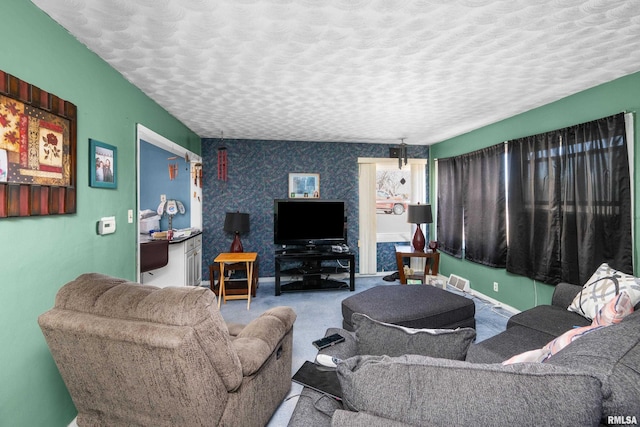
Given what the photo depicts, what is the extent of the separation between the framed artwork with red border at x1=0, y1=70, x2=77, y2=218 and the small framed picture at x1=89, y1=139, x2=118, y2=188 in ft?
0.63

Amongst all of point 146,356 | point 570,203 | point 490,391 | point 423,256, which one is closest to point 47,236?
point 146,356

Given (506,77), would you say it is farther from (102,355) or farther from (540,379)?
(102,355)

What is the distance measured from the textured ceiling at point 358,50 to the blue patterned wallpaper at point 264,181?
62.4 inches

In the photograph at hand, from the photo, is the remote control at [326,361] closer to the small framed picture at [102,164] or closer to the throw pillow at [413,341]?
the throw pillow at [413,341]

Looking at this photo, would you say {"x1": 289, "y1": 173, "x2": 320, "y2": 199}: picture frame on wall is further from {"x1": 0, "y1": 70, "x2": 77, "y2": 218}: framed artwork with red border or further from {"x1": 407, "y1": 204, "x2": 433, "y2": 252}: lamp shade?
{"x1": 0, "y1": 70, "x2": 77, "y2": 218}: framed artwork with red border

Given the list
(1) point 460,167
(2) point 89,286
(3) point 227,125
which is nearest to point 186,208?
(3) point 227,125

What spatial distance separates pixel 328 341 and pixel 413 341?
73cm

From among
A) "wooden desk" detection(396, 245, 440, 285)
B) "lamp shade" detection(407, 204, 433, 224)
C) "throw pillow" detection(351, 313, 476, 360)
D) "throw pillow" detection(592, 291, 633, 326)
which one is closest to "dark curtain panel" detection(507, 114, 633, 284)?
"throw pillow" detection(592, 291, 633, 326)

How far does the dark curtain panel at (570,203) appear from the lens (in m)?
2.50

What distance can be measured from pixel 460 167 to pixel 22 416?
16.5 feet

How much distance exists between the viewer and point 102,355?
126cm

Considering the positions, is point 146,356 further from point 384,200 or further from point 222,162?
point 384,200

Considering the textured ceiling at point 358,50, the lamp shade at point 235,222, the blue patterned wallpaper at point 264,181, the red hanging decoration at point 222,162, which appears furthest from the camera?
the blue patterned wallpaper at point 264,181

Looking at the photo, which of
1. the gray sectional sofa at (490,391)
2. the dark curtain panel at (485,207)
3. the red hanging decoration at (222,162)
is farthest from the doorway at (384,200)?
the gray sectional sofa at (490,391)
